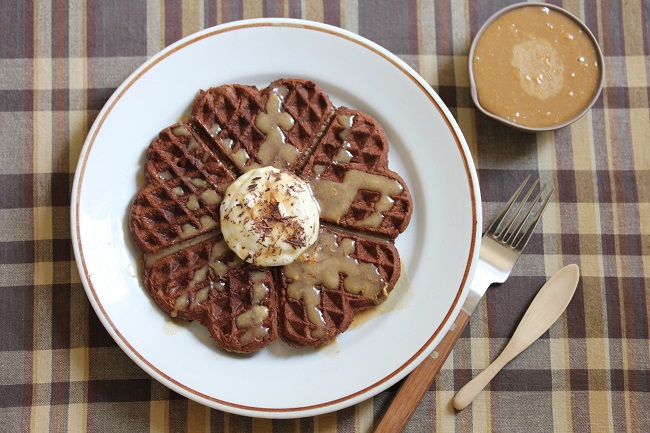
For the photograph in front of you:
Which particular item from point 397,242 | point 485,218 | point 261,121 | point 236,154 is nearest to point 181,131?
point 236,154

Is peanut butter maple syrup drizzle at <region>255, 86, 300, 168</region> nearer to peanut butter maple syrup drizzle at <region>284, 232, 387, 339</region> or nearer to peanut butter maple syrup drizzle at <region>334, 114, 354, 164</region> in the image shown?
peanut butter maple syrup drizzle at <region>334, 114, 354, 164</region>

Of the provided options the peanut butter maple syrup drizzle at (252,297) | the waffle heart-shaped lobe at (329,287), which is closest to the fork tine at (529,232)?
the waffle heart-shaped lobe at (329,287)

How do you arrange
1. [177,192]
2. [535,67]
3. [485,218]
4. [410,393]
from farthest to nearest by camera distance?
[485,218] < [535,67] < [410,393] < [177,192]

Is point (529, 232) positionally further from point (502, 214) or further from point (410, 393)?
point (410, 393)

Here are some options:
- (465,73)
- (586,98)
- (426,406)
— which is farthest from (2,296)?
(586,98)

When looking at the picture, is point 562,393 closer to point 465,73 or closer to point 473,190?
point 473,190

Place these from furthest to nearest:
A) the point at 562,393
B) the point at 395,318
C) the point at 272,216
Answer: the point at 562,393, the point at 395,318, the point at 272,216

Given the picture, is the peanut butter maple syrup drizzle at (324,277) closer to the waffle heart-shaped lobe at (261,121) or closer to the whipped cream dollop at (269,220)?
the whipped cream dollop at (269,220)
